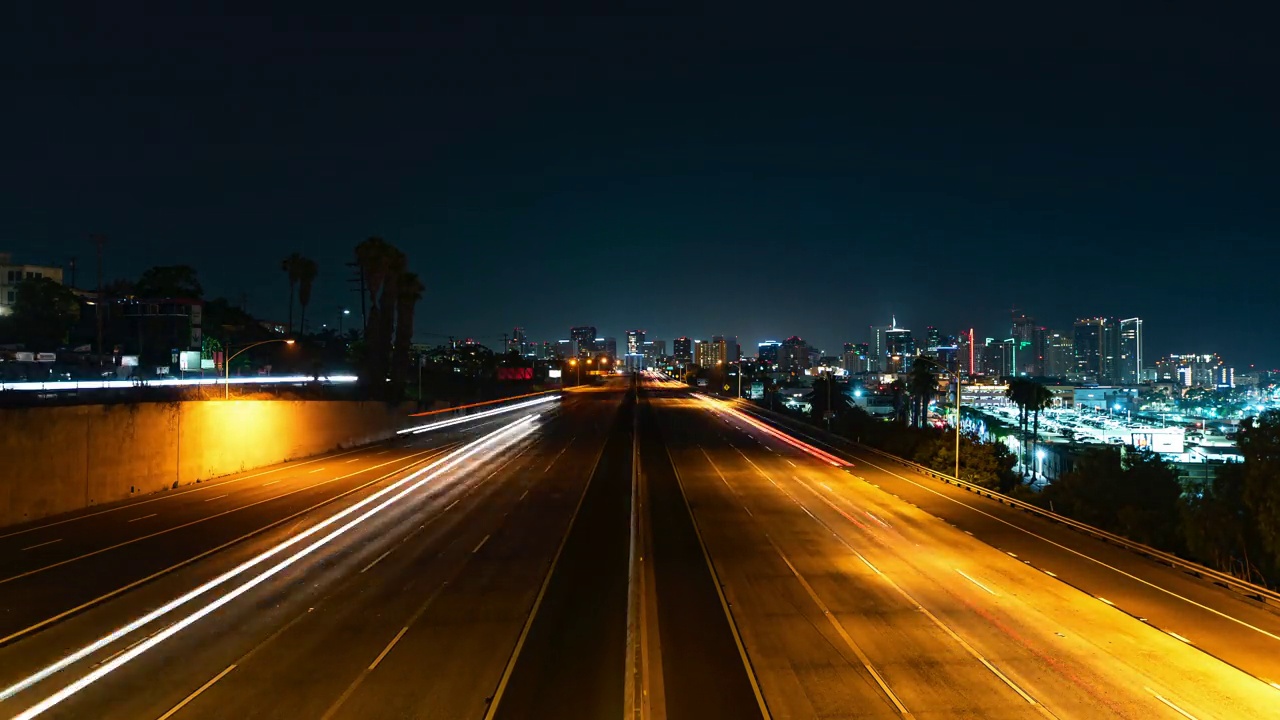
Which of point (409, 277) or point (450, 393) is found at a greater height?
point (409, 277)

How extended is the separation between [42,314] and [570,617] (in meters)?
88.7

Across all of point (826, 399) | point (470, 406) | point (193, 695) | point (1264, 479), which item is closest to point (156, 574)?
point (193, 695)

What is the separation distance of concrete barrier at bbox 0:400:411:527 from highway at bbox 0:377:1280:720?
1.41 metres

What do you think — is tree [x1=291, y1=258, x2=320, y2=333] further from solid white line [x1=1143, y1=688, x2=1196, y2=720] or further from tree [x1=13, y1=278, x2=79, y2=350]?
solid white line [x1=1143, y1=688, x2=1196, y2=720]

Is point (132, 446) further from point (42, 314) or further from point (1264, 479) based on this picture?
point (42, 314)

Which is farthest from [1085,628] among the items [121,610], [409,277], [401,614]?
[409,277]

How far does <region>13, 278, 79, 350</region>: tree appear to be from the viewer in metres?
81.8

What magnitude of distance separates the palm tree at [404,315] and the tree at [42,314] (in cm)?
3322

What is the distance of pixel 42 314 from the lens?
8338 centimetres

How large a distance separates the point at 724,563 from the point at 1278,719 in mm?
13307

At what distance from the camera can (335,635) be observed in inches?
671

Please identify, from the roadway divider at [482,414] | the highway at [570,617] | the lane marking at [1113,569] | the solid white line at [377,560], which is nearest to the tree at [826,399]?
the roadway divider at [482,414]

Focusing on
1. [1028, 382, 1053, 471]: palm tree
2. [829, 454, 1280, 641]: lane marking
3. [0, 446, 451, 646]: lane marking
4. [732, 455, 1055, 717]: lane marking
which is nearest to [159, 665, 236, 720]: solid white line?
[0, 446, 451, 646]: lane marking

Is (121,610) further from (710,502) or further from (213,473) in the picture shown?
(213,473)
